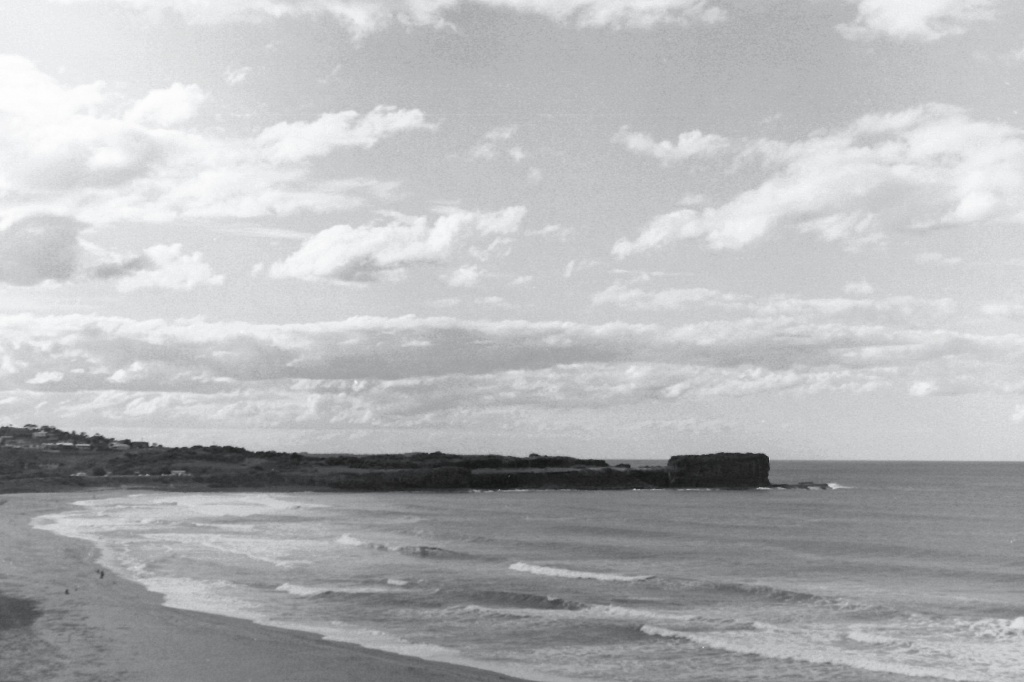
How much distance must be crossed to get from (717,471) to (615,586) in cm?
11224

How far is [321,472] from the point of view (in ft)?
468

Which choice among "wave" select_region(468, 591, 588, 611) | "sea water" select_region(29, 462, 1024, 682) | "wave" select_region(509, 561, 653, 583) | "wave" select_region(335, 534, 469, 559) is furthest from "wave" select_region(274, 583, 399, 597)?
"wave" select_region(335, 534, 469, 559)

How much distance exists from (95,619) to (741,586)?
22.9m

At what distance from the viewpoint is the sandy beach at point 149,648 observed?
23.5 m

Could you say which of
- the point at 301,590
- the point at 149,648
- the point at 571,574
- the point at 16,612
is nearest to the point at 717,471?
the point at 571,574

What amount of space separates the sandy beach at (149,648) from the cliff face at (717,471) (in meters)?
118

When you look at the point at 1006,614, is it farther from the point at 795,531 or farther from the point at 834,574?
the point at 795,531

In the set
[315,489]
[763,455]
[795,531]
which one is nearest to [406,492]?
[315,489]

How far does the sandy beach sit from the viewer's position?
23469 millimetres

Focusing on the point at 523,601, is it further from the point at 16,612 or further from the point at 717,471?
the point at 717,471

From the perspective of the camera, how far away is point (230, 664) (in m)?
24.7

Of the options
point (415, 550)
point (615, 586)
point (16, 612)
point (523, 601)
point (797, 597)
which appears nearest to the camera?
point (16, 612)

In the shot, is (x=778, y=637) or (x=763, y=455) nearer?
(x=778, y=637)

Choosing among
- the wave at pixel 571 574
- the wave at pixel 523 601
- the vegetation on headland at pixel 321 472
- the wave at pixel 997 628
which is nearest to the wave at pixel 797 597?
the wave at pixel 997 628
